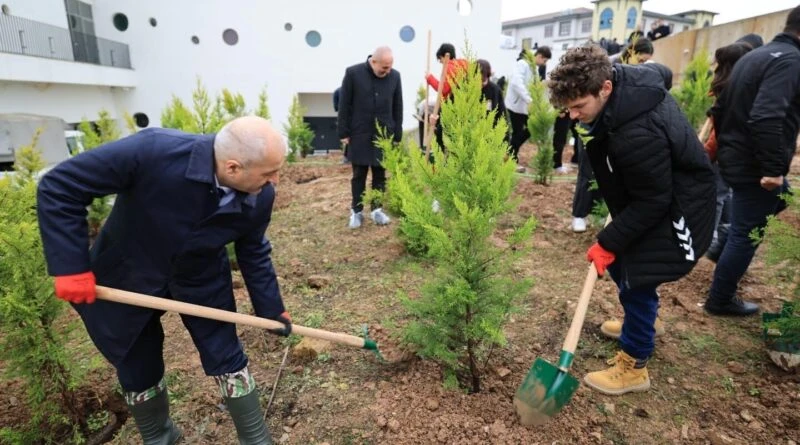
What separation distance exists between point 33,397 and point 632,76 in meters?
3.52

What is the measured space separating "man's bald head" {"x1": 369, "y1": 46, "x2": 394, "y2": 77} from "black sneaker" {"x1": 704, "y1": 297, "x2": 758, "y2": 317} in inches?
149

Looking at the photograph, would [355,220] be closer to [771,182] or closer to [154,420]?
[154,420]

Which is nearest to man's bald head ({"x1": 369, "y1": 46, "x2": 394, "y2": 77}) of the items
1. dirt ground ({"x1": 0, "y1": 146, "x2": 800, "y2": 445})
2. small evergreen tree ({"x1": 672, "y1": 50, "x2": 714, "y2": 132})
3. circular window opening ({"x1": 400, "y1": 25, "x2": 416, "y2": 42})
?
dirt ground ({"x1": 0, "y1": 146, "x2": 800, "y2": 445})

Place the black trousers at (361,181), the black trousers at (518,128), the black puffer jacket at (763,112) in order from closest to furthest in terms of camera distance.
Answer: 1. the black puffer jacket at (763,112)
2. the black trousers at (361,181)
3. the black trousers at (518,128)

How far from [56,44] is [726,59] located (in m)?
17.9

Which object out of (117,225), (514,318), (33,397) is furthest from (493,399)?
(33,397)

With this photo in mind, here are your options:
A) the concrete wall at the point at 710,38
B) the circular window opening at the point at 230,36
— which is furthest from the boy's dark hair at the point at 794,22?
the circular window opening at the point at 230,36

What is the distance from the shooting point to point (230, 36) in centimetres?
1775

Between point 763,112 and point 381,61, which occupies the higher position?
point 381,61

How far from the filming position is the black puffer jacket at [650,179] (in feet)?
7.14

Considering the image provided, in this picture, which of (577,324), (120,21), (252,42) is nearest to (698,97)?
(577,324)

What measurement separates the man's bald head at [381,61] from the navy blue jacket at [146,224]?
133 inches

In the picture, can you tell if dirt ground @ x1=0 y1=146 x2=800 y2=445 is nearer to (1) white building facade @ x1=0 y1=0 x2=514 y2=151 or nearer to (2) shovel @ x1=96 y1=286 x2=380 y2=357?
(2) shovel @ x1=96 y1=286 x2=380 y2=357

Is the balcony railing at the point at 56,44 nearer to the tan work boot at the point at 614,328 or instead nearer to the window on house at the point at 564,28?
the tan work boot at the point at 614,328
